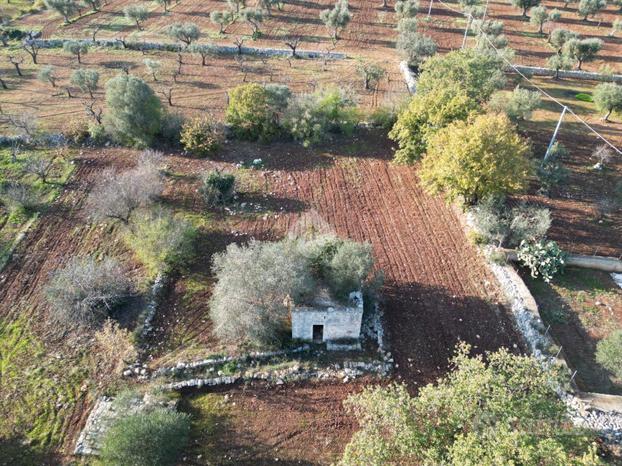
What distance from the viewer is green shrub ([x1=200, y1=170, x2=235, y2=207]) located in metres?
29.7

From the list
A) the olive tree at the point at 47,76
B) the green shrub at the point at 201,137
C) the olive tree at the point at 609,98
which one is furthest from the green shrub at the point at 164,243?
the olive tree at the point at 609,98

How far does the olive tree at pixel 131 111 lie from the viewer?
33250 millimetres

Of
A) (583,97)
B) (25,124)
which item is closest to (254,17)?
(25,124)

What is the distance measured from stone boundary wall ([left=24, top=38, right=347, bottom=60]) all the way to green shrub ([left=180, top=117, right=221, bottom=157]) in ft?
67.7

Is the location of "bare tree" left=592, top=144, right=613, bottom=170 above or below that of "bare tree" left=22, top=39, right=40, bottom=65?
below

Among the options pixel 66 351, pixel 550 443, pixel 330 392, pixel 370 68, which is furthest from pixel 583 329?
pixel 370 68

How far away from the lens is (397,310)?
78.3 ft

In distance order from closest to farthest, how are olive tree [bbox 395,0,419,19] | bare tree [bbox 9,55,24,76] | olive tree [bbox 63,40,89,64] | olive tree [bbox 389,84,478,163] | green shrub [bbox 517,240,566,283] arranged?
green shrub [bbox 517,240,566,283], olive tree [bbox 389,84,478,163], bare tree [bbox 9,55,24,76], olive tree [bbox 63,40,89,64], olive tree [bbox 395,0,419,19]

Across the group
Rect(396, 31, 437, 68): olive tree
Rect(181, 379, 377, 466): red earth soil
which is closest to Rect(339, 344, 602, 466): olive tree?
Rect(181, 379, 377, 466): red earth soil

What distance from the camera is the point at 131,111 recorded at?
33344 millimetres

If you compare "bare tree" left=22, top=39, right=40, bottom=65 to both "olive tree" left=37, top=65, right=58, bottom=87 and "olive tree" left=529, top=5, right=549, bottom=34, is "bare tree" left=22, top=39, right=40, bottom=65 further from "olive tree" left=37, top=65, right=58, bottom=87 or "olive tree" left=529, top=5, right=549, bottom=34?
"olive tree" left=529, top=5, right=549, bottom=34

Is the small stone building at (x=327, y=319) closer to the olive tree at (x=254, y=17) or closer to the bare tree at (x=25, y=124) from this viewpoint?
the bare tree at (x=25, y=124)

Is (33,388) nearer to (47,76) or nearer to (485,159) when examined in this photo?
(485,159)

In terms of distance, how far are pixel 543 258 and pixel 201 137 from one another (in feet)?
84.9
